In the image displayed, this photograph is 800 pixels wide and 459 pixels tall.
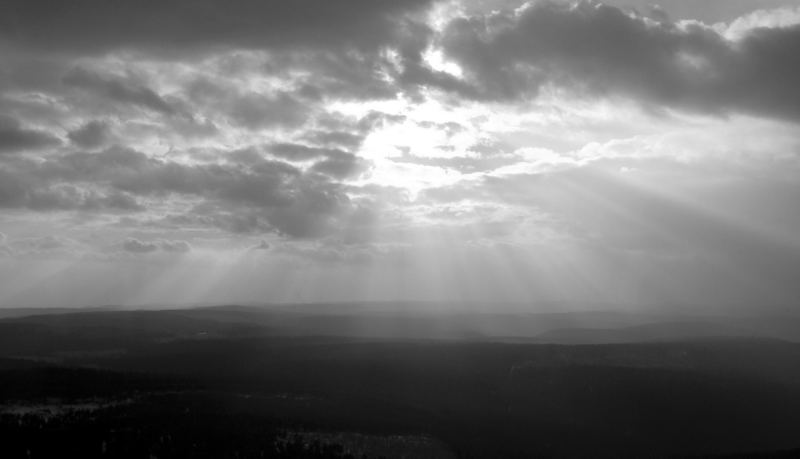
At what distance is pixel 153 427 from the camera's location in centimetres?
5250

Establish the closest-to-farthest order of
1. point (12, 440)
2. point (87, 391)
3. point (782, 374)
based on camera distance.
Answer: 1. point (12, 440)
2. point (87, 391)
3. point (782, 374)

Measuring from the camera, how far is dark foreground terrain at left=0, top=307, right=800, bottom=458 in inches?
2085

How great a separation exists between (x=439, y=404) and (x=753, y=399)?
44.0 m

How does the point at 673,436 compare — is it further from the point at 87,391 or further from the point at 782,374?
the point at 87,391

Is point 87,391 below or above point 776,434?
above

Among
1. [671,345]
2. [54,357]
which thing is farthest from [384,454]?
[671,345]

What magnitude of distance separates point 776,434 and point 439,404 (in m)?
41.8

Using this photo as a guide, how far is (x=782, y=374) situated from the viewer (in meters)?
107

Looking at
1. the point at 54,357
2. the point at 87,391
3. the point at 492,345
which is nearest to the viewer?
the point at 87,391

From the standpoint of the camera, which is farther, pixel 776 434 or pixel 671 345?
pixel 671 345

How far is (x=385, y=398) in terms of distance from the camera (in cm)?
7988

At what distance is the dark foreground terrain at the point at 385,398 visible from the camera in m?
53.0

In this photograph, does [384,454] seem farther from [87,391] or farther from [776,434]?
[776,434]

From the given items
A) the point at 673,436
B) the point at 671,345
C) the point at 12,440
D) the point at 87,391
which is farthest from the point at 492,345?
the point at 12,440
